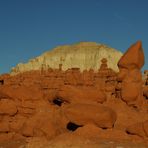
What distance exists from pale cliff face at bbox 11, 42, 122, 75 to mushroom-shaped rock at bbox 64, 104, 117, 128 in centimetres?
10675

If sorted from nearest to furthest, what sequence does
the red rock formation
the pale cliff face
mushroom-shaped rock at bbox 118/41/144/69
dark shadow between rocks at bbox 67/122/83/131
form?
dark shadow between rocks at bbox 67/122/83/131
the red rock formation
mushroom-shaped rock at bbox 118/41/144/69
the pale cliff face

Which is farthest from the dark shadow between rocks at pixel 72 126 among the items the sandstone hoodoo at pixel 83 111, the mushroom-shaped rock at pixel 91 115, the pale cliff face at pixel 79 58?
the pale cliff face at pixel 79 58

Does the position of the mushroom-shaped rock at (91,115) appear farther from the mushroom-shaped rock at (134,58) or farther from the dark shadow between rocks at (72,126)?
the mushroom-shaped rock at (134,58)

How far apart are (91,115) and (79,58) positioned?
115796 mm

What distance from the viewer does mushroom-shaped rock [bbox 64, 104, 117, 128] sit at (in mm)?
20203

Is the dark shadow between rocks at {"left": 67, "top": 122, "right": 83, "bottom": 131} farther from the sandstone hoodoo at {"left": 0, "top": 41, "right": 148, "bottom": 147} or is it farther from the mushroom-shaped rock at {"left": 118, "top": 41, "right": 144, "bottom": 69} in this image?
the mushroom-shaped rock at {"left": 118, "top": 41, "right": 144, "bottom": 69}

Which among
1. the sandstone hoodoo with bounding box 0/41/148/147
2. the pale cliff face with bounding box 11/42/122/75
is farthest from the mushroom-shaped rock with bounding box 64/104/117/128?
the pale cliff face with bounding box 11/42/122/75

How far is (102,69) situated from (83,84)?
638 inches

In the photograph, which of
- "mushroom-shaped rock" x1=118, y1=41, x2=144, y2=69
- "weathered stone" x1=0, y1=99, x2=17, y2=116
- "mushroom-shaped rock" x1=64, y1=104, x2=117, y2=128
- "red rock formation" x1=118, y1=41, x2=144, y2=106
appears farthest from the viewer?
"weathered stone" x1=0, y1=99, x2=17, y2=116

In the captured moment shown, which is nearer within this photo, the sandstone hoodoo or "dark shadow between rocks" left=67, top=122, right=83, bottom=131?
the sandstone hoodoo

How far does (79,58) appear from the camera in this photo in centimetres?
13575

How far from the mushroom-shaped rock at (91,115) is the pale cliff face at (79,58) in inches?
4203

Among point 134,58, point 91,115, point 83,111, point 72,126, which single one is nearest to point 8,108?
point 72,126

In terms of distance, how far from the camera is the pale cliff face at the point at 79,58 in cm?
13038
